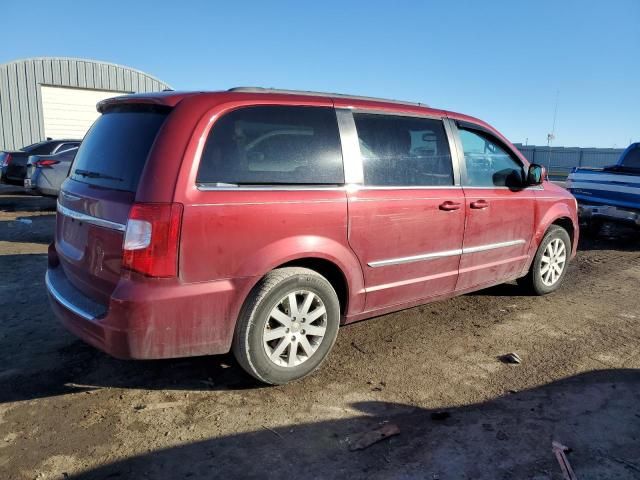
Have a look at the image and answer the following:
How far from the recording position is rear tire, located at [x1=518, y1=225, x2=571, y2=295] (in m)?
5.21

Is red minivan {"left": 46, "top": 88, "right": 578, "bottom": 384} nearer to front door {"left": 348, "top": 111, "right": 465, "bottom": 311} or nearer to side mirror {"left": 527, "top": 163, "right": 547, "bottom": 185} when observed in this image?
front door {"left": 348, "top": 111, "right": 465, "bottom": 311}

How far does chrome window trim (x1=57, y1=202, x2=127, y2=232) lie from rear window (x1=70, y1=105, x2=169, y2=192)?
0.68 ft

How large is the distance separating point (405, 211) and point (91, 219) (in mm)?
2163

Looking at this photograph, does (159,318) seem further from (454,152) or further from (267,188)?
(454,152)

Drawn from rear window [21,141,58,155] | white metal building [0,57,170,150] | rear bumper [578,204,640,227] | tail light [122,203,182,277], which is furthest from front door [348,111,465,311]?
white metal building [0,57,170,150]

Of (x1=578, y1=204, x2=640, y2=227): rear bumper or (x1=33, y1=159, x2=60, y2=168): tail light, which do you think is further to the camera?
(x1=33, y1=159, x2=60, y2=168): tail light

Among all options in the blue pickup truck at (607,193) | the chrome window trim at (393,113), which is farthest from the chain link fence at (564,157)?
the chrome window trim at (393,113)

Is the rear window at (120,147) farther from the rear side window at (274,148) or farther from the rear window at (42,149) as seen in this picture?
the rear window at (42,149)

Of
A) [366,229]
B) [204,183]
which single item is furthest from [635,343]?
[204,183]

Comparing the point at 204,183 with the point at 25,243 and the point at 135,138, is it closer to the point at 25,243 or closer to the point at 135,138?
the point at 135,138

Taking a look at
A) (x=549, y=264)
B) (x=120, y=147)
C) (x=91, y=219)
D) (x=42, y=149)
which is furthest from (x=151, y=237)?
(x=42, y=149)

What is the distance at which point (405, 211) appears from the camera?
3771mm

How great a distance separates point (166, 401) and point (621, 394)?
9.66ft

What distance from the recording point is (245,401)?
10.4 feet
